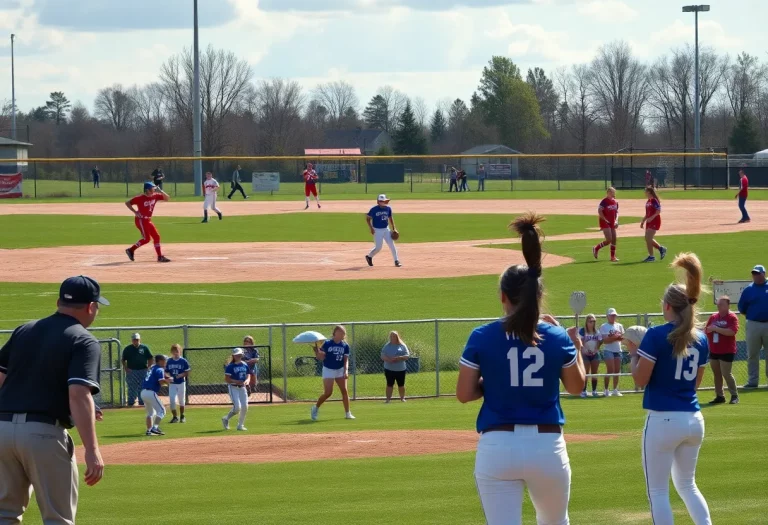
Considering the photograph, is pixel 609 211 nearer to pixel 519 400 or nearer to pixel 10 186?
pixel 519 400

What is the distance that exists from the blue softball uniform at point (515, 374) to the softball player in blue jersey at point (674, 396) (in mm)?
1419

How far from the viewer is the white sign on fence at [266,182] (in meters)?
72.4

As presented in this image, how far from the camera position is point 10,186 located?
6712 cm

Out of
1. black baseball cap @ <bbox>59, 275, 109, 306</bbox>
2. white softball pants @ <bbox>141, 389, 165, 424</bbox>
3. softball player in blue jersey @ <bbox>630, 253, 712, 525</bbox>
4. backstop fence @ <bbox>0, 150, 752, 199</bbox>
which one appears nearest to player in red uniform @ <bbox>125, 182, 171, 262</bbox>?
white softball pants @ <bbox>141, 389, 165, 424</bbox>

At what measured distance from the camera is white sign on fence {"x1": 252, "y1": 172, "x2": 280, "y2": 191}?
72375 millimetres

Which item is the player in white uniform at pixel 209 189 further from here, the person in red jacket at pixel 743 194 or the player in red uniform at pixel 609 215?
the person in red jacket at pixel 743 194

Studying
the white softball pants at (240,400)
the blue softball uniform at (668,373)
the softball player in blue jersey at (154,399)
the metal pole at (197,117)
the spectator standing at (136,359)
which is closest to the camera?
the blue softball uniform at (668,373)

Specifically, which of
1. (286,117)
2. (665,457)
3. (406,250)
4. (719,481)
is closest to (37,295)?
(406,250)

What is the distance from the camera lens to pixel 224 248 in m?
36.3

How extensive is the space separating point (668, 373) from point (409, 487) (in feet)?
13.1

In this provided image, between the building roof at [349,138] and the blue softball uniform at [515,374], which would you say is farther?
the building roof at [349,138]

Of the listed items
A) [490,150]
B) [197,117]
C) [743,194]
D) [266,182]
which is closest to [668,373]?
[743,194]

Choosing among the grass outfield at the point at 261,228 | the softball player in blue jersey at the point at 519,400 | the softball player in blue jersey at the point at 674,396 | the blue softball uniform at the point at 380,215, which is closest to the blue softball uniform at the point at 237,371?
the softball player in blue jersey at the point at 674,396

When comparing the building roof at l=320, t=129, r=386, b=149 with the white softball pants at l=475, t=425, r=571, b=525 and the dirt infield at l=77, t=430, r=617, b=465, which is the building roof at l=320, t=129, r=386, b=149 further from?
the white softball pants at l=475, t=425, r=571, b=525
